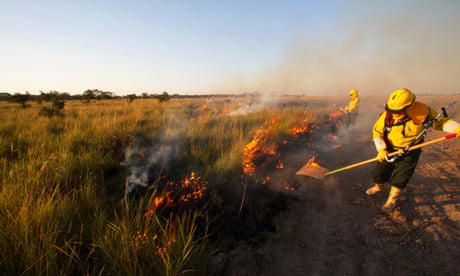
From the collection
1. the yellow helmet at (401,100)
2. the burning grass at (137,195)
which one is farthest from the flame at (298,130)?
the yellow helmet at (401,100)

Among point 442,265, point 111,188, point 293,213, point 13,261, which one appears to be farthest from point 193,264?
point 442,265

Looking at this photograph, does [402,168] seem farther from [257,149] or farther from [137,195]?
[137,195]

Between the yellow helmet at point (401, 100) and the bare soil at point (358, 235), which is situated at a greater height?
the yellow helmet at point (401, 100)

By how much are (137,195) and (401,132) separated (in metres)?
4.62

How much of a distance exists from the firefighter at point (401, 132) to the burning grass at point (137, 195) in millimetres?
1731

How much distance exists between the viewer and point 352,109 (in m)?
10.9

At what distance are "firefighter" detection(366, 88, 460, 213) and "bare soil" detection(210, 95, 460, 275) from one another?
1.55 feet

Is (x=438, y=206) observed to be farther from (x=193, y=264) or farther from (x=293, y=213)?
(x=193, y=264)

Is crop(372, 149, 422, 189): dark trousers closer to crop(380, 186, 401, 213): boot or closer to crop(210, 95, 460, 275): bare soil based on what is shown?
crop(380, 186, 401, 213): boot

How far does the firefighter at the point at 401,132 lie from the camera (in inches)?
134

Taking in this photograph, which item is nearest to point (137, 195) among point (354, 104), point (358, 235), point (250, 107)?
point (358, 235)

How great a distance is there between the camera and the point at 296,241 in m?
3.07

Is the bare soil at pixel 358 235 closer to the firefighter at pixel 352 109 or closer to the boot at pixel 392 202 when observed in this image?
the boot at pixel 392 202

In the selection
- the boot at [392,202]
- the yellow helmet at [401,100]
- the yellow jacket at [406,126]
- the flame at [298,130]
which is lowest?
the boot at [392,202]
